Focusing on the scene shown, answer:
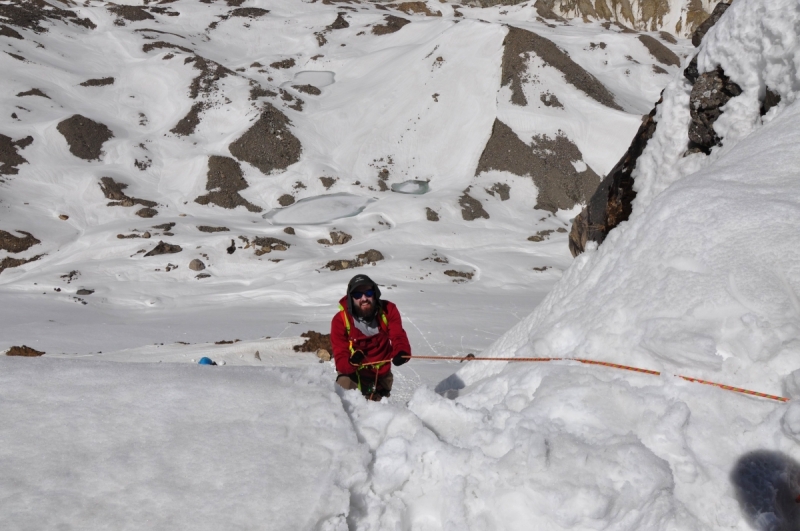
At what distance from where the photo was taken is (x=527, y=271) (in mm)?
15281

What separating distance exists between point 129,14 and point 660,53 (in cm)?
3383

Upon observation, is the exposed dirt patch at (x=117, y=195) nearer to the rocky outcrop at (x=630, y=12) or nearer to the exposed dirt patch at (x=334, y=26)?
the exposed dirt patch at (x=334, y=26)

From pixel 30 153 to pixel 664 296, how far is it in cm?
2521

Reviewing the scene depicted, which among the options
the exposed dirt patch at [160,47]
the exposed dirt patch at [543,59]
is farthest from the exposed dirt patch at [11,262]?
the exposed dirt patch at [543,59]

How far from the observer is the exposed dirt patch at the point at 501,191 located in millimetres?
22078

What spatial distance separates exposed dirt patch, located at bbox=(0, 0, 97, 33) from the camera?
1225 inches

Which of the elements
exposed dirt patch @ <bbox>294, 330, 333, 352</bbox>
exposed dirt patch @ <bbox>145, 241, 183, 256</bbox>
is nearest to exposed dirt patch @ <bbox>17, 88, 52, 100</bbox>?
exposed dirt patch @ <bbox>145, 241, 183, 256</bbox>

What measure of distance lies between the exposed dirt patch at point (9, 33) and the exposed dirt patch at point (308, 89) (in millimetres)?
14467

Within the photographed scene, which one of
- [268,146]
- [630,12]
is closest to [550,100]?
[268,146]

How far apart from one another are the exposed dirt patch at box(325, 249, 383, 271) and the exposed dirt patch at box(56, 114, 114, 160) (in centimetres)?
1423

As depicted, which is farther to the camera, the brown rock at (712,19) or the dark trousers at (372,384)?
the brown rock at (712,19)

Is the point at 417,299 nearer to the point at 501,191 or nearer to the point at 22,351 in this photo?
the point at 22,351

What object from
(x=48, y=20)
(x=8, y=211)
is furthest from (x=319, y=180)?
(x=48, y=20)

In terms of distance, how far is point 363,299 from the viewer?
418cm
